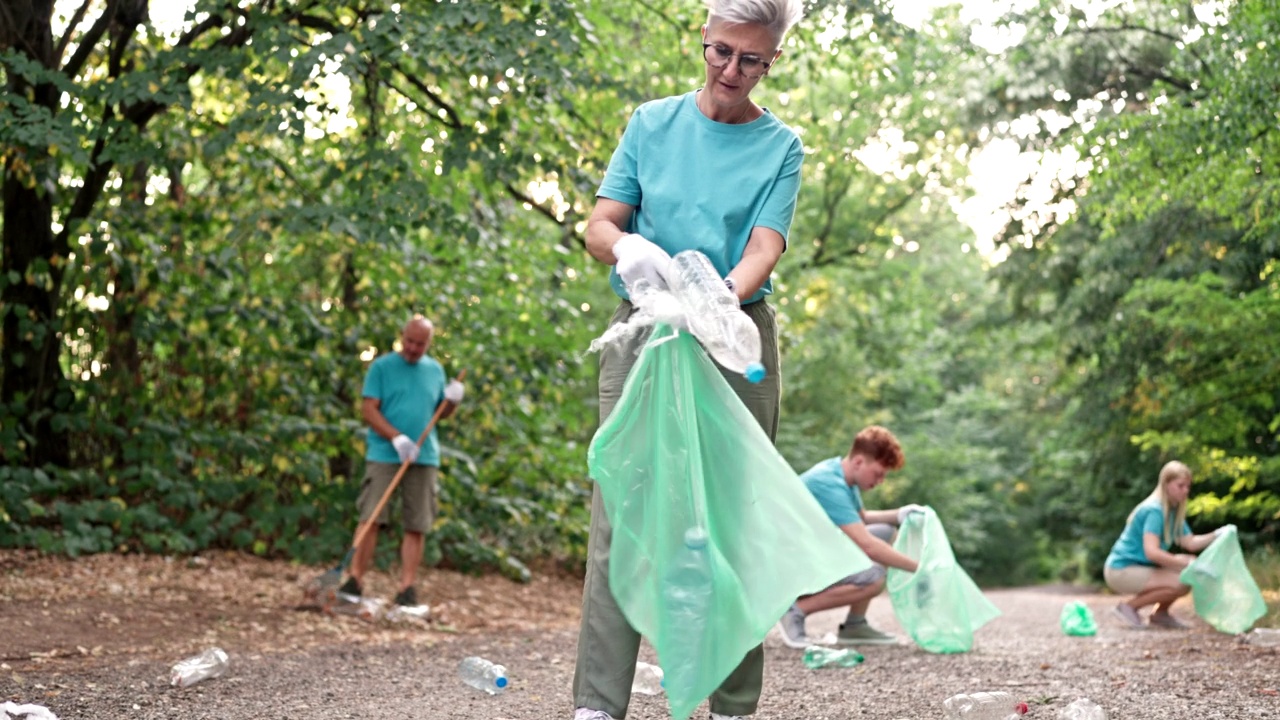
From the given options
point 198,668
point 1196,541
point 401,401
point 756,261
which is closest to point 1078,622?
point 1196,541

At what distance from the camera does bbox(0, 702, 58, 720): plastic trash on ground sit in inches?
147

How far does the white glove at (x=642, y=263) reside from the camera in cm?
292

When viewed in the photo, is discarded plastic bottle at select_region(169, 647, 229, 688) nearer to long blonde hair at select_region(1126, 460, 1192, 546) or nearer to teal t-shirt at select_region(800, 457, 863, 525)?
teal t-shirt at select_region(800, 457, 863, 525)

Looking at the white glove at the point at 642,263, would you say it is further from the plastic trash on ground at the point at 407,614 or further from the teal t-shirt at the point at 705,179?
the plastic trash on ground at the point at 407,614

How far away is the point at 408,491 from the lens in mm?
7695

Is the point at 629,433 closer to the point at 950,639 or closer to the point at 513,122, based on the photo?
the point at 950,639

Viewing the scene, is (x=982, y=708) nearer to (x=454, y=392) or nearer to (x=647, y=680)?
(x=647, y=680)

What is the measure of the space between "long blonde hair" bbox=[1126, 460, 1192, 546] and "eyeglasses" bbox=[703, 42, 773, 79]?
18.6 feet

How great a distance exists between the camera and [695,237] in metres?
3.10

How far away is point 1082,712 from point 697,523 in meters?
1.74

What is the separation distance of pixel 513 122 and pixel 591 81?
5.63 feet

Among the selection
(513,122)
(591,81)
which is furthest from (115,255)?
(591,81)

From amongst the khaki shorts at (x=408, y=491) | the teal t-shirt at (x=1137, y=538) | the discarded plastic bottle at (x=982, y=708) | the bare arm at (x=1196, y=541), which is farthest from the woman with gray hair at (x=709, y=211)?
the teal t-shirt at (x=1137, y=538)

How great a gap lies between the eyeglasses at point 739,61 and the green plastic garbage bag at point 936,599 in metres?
3.70
